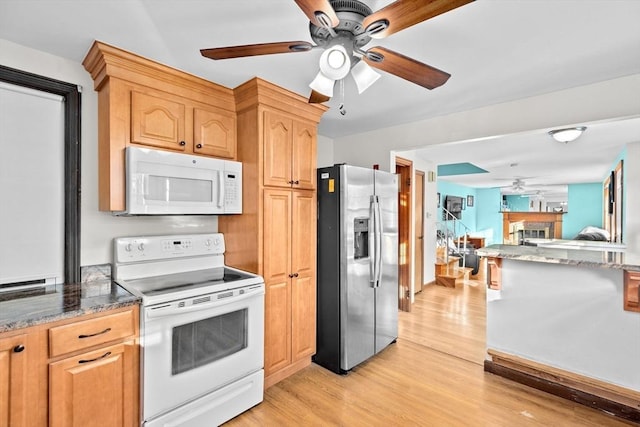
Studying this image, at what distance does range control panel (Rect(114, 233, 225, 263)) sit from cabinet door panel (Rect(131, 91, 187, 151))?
0.68 meters

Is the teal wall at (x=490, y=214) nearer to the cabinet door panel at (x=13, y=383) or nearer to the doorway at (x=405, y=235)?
the doorway at (x=405, y=235)

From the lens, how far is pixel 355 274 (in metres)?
2.68

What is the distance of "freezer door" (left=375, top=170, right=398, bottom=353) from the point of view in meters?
2.91

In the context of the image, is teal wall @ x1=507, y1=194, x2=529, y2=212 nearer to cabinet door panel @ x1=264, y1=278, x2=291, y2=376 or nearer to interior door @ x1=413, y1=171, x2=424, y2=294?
interior door @ x1=413, y1=171, x2=424, y2=294

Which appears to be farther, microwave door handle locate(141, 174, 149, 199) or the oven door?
microwave door handle locate(141, 174, 149, 199)

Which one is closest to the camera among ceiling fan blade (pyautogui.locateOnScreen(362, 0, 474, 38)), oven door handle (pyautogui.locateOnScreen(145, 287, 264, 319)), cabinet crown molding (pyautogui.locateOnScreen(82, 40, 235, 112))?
ceiling fan blade (pyautogui.locateOnScreen(362, 0, 474, 38))

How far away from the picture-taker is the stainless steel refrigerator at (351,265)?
2.61 metres

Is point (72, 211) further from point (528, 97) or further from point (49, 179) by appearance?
point (528, 97)

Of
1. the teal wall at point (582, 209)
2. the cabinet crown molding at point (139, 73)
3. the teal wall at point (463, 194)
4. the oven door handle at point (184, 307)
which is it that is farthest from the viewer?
the teal wall at point (463, 194)

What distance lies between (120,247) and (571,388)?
3.42m

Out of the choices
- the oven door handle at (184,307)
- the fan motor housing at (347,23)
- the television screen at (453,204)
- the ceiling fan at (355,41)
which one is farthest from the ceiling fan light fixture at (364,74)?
the television screen at (453,204)

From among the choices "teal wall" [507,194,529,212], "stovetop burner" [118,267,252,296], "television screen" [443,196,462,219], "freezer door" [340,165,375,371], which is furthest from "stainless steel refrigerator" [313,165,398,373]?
"teal wall" [507,194,529,212]

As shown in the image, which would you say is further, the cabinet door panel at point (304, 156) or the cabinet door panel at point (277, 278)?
the cabinet door panel at point (304, 156)

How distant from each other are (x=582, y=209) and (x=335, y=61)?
411 inches
